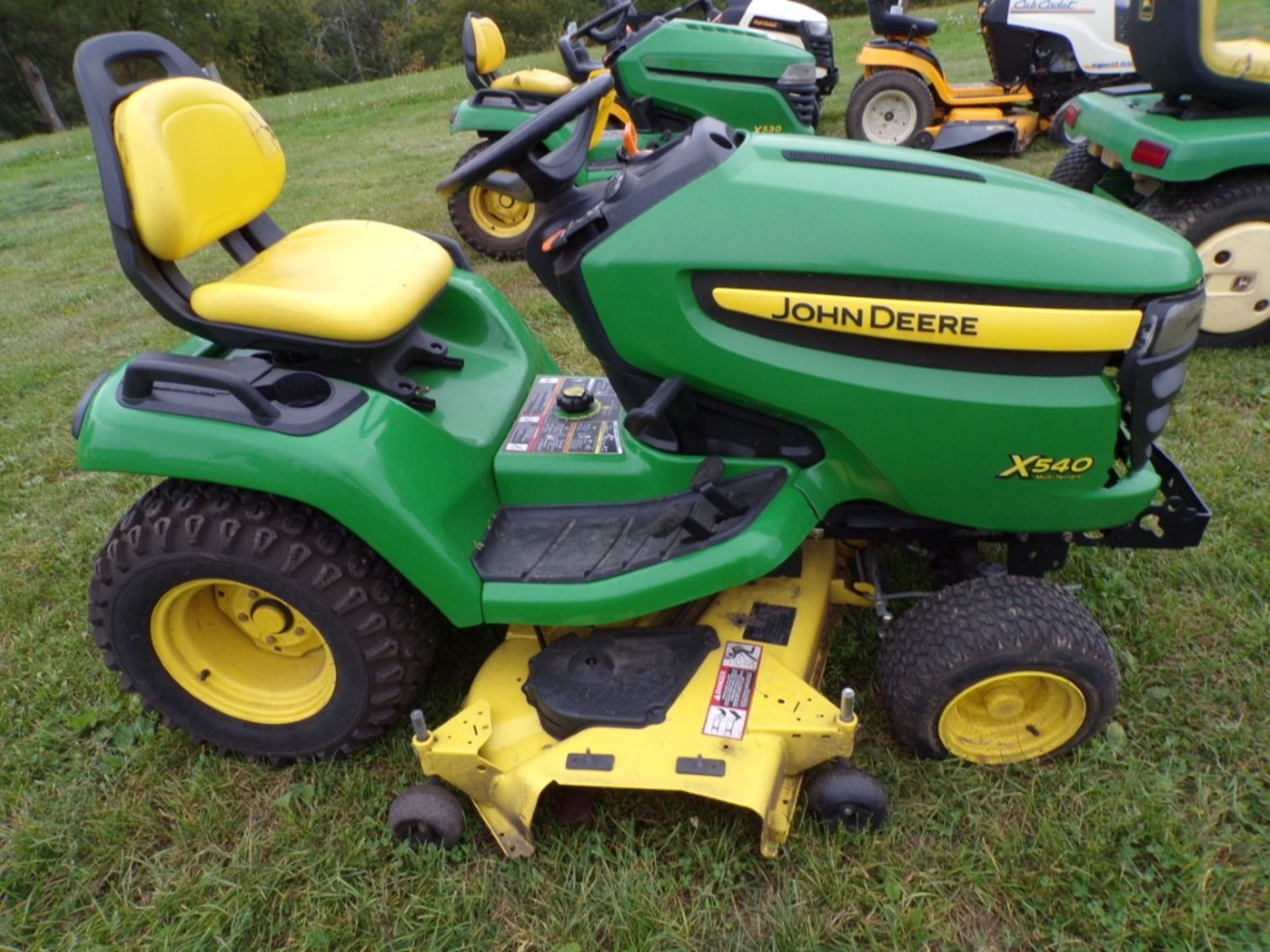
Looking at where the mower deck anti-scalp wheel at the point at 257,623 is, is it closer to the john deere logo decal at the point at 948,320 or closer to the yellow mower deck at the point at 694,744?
the yellow mower deck at the point at 694,744

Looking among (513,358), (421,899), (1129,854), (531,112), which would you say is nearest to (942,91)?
(531,112)

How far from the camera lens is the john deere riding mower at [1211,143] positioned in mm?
3027

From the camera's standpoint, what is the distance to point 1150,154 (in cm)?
319

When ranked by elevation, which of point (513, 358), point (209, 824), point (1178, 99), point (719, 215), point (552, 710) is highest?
point (719, 215)

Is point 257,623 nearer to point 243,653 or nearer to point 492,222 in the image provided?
point 243,653

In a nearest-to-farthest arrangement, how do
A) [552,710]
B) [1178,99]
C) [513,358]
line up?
[552,710] < [513,358] < [1178,99]

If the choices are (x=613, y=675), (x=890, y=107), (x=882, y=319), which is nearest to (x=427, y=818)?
(x=613, y=675)

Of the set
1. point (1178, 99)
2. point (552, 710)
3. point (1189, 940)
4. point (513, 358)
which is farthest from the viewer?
point (1178, 99)

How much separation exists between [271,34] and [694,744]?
42545 mm

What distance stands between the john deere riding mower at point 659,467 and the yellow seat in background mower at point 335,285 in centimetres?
1

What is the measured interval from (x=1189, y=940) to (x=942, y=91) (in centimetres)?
613

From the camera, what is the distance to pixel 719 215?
1701 millimetres

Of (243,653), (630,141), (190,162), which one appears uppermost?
(190,162)

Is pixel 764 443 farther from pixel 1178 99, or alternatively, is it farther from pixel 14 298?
pixel 14 298
